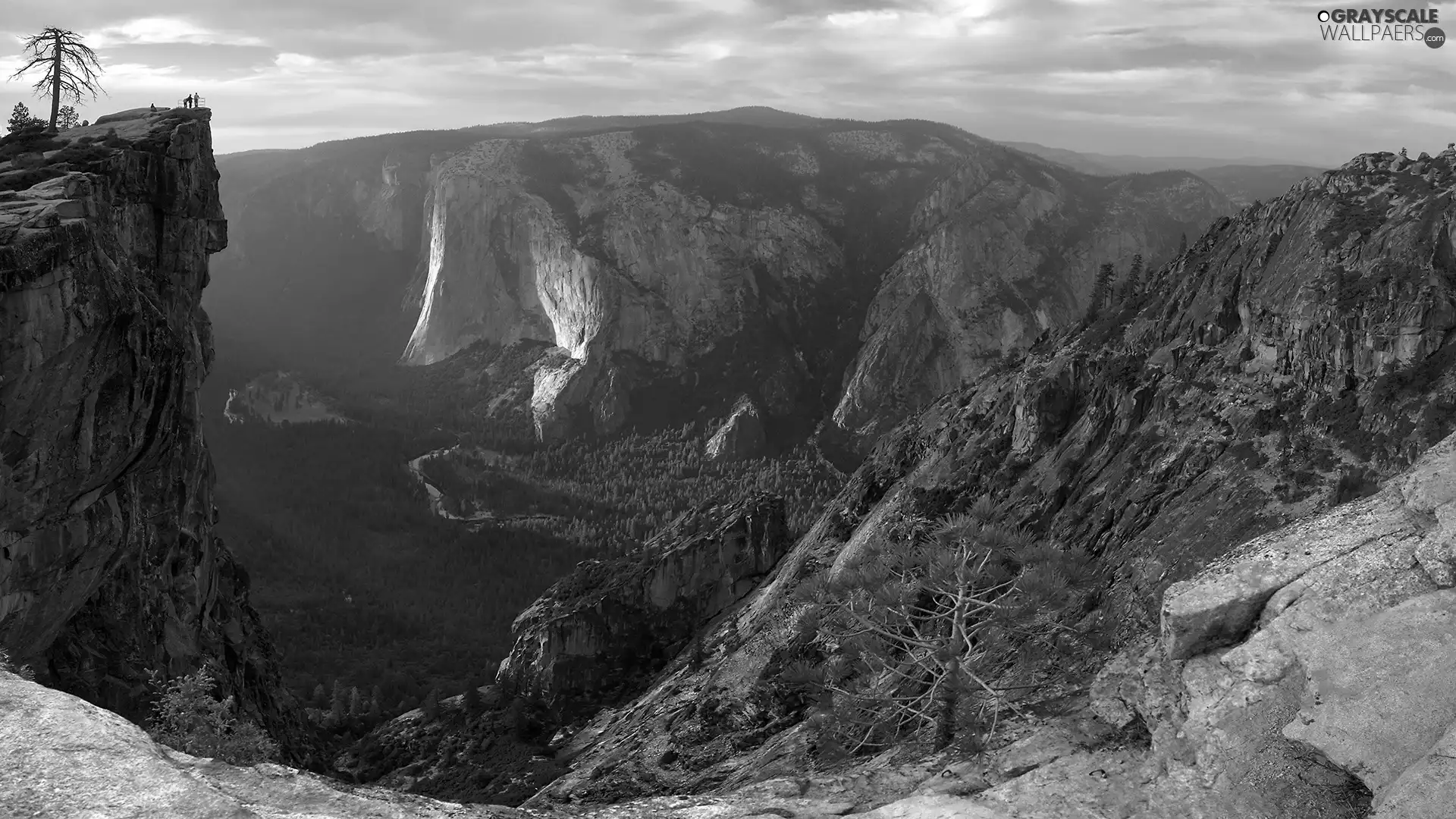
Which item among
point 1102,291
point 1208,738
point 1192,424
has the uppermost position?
point 1102,291

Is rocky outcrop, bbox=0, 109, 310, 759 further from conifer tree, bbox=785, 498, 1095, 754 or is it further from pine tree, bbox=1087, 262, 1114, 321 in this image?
pine tree, bbox=1087, 262, 1114, 321

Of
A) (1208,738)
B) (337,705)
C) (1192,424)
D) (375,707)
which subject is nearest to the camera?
(1208,738)

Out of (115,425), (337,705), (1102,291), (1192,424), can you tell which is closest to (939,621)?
(1192,424)

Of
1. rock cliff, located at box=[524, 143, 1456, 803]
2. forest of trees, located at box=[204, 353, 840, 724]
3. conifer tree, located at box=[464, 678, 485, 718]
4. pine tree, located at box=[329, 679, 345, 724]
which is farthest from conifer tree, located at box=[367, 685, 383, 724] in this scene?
rock cliff, located at box=[524, 143, 1456, 803]

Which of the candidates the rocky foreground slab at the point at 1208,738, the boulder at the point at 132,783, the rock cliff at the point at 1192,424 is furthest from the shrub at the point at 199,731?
the rock cliff at the point at 1192,424

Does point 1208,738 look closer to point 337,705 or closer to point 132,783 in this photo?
point 132,783

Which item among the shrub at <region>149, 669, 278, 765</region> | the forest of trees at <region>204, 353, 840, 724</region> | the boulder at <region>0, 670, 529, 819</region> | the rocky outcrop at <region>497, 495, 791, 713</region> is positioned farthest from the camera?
the forest of trees at <region>204, 353, 840, 724</region>
